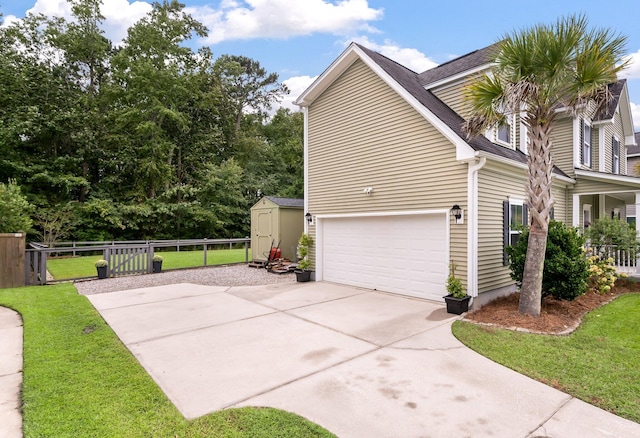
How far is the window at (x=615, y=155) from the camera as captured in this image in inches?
500

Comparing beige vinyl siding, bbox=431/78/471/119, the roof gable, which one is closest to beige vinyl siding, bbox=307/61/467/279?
the roof gable

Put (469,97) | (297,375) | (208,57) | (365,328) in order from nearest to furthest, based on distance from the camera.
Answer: (297,375) → (365,328) → (469,97) → (208,57)

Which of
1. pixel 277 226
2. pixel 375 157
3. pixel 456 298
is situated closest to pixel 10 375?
pixel 456 298

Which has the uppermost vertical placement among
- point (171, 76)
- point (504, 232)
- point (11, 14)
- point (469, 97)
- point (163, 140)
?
point (11, 14)

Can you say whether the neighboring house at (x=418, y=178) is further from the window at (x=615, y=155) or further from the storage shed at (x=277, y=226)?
the storage shed at (x=277, y=226)

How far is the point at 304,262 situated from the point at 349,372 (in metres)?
6.23

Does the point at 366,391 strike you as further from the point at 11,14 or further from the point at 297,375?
the point at 11,14

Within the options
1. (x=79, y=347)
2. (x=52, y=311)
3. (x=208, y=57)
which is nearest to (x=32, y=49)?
(x=208, y=57)

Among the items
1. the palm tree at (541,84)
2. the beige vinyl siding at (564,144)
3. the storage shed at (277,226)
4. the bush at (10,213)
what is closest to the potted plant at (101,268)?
the bush at (10,213)

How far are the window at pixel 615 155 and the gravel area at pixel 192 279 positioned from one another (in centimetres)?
1267

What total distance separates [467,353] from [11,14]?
2874cm

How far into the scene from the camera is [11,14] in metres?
19.8

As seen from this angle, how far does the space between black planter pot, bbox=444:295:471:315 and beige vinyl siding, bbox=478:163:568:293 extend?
635 millimetres

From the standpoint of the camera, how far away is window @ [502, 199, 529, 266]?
24.6 feet
